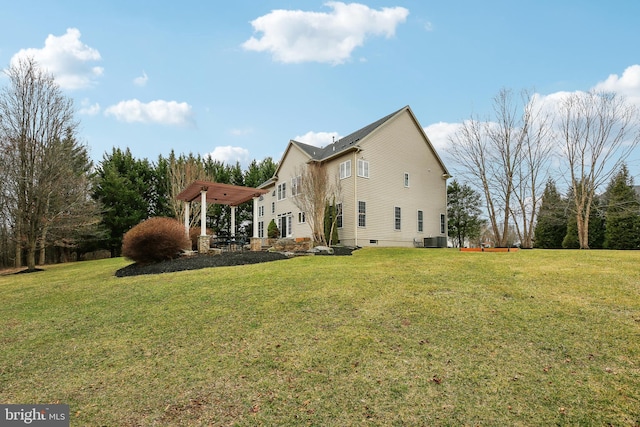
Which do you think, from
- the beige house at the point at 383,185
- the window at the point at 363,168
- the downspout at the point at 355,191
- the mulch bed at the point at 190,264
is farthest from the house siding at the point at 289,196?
the mulch bed at the point at 190,264

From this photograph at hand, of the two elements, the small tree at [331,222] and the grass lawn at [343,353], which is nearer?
the grass lawn at [343,353]

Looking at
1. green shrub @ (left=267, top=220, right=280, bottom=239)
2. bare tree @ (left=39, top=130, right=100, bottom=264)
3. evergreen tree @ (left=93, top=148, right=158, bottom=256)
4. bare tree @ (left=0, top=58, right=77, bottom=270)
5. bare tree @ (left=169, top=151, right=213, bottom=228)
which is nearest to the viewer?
bare tree @ (left=0, top=58, right=77, bottom=270)

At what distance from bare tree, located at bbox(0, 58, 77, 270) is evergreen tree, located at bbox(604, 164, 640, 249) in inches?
1229

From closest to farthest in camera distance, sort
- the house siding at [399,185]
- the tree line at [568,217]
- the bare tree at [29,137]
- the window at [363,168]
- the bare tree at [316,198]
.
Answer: the bare tree at [29,137] → the bare tree at [316,198] → the window at [363,168] → the house siding at [399,185] → the tree line at [568,217]

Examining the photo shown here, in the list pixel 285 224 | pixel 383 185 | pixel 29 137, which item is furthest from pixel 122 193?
pixel 383 185

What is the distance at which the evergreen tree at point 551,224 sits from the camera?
23875 mm

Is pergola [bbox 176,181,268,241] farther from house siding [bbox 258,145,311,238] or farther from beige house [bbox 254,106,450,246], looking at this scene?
house siding [bbox 258,145,311,238]

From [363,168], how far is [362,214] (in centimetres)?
265

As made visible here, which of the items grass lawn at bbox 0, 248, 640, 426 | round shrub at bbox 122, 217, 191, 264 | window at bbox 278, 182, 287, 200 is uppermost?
window at bbox 278, 182, 287, 200

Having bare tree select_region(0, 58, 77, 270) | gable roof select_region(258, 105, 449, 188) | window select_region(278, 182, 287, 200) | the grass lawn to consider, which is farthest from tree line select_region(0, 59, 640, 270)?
the grass lawn

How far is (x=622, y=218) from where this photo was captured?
20547 mm

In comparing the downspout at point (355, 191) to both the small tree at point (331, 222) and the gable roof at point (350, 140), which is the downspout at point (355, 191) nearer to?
the gable roof at point (350, 140)

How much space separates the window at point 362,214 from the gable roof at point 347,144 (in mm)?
3194

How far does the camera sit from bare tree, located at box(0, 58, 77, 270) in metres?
17.0
